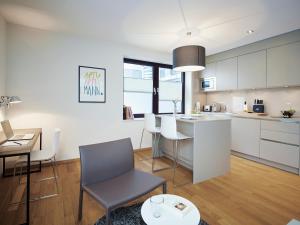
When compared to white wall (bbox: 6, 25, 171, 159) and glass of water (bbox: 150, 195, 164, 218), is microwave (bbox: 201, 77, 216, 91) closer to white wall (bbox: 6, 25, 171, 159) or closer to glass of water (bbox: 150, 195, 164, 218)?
white wall (bbox: 6, 25, 171, 159)

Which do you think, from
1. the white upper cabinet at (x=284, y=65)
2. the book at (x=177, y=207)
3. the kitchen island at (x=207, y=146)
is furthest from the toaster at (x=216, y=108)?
the book at (x=177, y=207)

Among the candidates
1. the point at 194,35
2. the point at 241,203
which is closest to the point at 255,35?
the point at 194,35

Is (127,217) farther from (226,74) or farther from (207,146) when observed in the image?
(226,74)

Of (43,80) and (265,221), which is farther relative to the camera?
(43,80)

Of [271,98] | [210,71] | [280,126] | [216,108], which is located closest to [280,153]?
[280,126]

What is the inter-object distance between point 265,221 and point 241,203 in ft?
1.05

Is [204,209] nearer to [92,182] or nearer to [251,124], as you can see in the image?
[92,182]

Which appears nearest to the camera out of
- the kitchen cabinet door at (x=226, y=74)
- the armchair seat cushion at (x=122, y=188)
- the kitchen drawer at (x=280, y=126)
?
the armchair seat cushion at (x=122, y=188)

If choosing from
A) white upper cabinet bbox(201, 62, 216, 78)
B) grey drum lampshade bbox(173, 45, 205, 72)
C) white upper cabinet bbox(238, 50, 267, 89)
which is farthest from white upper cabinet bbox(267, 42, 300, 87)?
grey drum lampshade bbox(173, 45, 205, 72)

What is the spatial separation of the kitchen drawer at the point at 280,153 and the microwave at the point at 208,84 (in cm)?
191

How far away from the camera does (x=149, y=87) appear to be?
14.4 ft

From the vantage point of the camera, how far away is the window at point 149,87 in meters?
4.13

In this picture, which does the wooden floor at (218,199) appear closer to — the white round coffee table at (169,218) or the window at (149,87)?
the white round coffee table at (169,218)

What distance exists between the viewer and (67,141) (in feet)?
10.7
